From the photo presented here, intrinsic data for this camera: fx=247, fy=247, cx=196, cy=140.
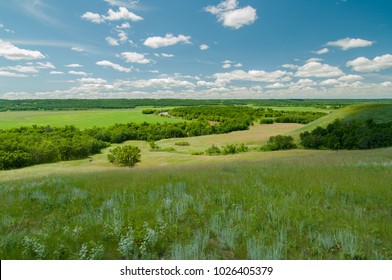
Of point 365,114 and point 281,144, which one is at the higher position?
point 365,114

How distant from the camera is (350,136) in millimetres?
59500

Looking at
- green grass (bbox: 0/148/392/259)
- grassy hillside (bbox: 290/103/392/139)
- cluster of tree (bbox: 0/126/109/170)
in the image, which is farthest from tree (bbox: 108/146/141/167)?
green grass (bbox: 0/148/392/259)

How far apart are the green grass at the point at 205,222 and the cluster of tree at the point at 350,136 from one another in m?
55.4

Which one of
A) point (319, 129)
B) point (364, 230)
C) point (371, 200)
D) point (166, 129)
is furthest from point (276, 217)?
point (166, 129)

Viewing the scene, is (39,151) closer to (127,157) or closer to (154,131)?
(127,157)

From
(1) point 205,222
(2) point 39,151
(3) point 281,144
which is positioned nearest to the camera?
(1) point 205,222

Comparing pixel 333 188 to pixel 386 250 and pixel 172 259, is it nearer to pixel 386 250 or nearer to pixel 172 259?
pixel 386 250

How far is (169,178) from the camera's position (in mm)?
10602

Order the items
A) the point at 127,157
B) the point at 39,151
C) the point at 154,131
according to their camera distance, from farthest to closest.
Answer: the point at 154,131, the point at 39,151, the point at 127,157

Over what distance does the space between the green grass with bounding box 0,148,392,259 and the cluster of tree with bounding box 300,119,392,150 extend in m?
55.4

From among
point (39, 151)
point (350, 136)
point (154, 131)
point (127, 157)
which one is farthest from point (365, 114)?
point (39, 151)

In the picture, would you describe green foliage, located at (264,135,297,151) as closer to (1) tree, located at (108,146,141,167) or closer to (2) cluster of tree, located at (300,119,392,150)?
(2) cluster of tree, located at (300,119,392,150)

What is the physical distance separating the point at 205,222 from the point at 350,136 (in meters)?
65.2

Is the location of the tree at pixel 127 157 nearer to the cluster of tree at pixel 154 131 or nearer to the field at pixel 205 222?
the field at pixel 205 222
